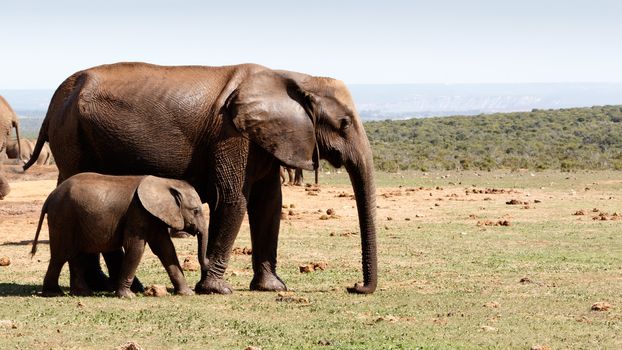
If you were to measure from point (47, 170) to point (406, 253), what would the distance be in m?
20.6

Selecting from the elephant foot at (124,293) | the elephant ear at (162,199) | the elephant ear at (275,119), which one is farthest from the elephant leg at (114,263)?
the elephant ear at (275,119)

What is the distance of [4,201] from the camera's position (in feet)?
79.7

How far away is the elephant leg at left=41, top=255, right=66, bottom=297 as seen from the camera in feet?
39.0

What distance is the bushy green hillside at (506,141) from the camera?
5173 cm

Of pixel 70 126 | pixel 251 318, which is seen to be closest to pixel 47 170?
pixel 70 126

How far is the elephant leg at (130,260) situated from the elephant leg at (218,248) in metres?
0.87

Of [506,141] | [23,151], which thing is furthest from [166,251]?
[506,141]

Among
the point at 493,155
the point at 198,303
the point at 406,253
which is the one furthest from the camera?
the point at 493,155

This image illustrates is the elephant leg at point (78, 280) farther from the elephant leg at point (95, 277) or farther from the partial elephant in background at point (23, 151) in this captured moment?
the partial elephant in background at point (23, 151)

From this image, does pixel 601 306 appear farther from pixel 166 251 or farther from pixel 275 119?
pixel 166 251

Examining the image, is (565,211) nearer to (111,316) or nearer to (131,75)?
(131,75)

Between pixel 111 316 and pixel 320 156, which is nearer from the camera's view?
pixel 111 316

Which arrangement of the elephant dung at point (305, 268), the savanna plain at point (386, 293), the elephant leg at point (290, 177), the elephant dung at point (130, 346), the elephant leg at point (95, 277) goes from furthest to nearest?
the elephant leg at point (290, 177), the elephant dung at point (305, 268), the elephant leg at point (95, 277), the savanna plain at point (386, 293), the elephant dung at point (130, 346)

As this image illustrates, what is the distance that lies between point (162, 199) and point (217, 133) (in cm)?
107
